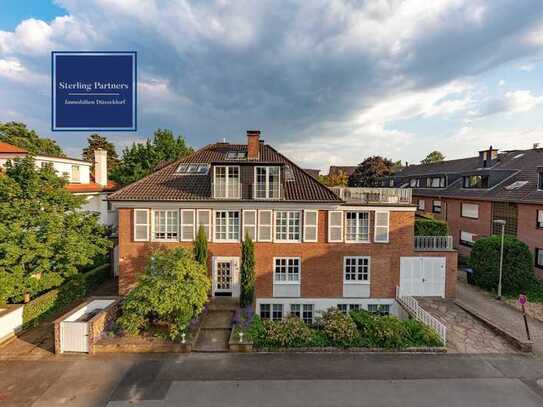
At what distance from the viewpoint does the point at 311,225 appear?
16594 mm

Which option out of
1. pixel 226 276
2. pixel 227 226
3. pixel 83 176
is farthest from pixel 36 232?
pixel 83 176

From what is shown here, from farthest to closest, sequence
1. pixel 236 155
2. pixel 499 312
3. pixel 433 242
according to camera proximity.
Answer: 1. pixel 236 155
2. pixel 433 242
3. pixel 499 312

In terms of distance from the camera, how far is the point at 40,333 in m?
13.3

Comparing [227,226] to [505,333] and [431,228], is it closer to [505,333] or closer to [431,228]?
[431,228]

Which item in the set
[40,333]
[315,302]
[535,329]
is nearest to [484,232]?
[535,329]

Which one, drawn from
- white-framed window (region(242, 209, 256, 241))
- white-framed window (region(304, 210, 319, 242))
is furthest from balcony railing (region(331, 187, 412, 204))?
white-framed window (region(242, 209, 256, 241))

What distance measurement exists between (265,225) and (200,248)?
3962 millimetres

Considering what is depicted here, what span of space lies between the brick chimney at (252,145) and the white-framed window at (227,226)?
4.02 metres

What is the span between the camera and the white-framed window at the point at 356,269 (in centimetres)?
1686

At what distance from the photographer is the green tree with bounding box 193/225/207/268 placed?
611 inches

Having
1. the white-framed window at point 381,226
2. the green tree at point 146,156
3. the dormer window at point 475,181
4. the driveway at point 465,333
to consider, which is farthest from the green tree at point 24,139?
the dormer window at point 475,181

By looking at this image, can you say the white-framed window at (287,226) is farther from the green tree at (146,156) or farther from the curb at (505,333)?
the green tree at (146,156)

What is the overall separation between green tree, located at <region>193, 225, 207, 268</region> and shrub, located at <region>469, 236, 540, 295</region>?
18917 mm

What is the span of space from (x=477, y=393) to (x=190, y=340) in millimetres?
10992
